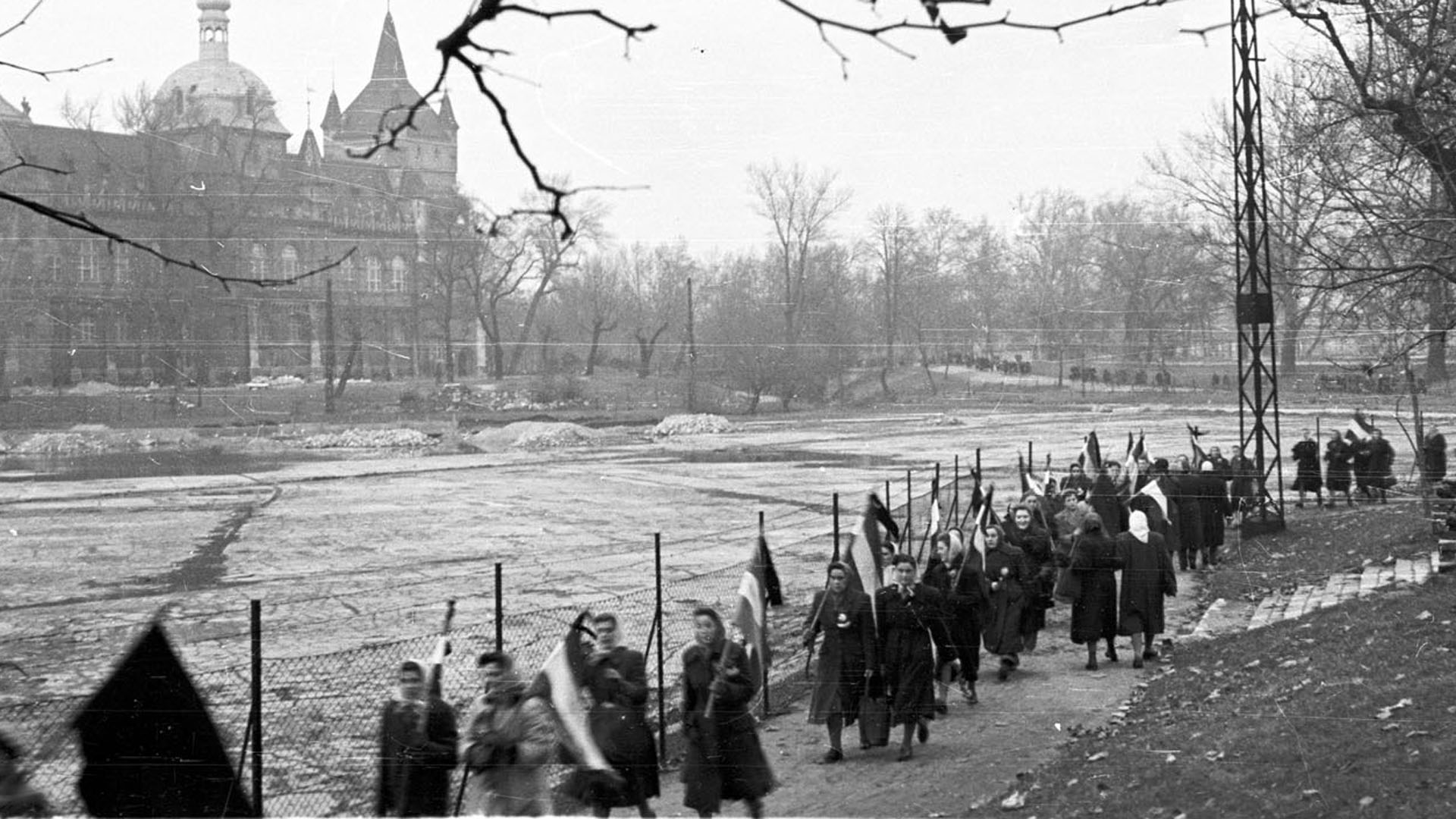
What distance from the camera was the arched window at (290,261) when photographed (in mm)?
34356

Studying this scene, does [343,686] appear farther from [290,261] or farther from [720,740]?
[290,261]

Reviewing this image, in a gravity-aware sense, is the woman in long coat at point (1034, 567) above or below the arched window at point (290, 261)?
below

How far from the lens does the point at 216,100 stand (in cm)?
2561

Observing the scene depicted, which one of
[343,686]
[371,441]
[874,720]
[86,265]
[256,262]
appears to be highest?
[86,265]

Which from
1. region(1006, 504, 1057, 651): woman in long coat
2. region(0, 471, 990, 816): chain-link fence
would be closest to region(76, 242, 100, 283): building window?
region(0, 471, 990, 816): chain-link fence

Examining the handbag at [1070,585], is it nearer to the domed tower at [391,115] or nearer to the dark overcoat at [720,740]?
the dark overcoat at [720,740]

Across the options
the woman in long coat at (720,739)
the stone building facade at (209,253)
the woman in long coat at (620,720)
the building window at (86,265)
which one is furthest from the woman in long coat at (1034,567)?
the building window at (86,265)

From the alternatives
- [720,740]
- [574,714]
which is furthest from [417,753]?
[720,740]

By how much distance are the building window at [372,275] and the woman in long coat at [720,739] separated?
30.5 m

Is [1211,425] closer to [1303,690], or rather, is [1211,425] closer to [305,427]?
[305,427]

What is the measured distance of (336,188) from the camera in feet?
96.1

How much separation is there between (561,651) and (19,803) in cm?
230

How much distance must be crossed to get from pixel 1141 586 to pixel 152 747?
813 cm

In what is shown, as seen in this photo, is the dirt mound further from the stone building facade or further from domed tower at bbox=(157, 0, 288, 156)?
domed tower at bbox=(157, 0, 288, 156)
